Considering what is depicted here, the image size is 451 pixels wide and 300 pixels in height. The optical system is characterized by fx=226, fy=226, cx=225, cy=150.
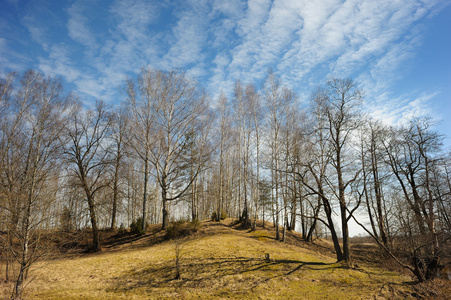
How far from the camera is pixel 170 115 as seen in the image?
17266 mm

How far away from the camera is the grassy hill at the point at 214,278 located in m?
8.12

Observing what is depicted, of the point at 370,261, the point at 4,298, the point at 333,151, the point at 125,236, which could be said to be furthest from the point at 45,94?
the point at 370,261

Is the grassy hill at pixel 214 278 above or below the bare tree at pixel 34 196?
below

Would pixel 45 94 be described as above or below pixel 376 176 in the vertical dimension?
above

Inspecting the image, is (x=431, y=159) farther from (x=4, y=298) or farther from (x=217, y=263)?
(x=4, y=298)

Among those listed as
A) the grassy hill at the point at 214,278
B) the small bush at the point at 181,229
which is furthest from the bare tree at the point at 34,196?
the small bush at the point at 181,229

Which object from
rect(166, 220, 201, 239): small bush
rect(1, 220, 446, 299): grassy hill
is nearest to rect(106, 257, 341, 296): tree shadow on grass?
rect(1, 220, 446, 299): grassy hill

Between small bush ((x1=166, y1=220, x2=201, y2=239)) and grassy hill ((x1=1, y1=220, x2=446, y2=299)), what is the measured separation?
2442mm

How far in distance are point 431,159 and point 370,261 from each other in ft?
26.8

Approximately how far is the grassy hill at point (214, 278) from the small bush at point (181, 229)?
2442 mm

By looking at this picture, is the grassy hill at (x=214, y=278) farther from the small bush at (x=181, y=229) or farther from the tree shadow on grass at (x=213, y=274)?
the small bush at (x=181, y=229)

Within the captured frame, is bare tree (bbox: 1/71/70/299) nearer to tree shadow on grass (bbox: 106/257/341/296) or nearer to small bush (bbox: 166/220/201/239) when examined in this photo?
tree shadow on grass (bbox: 106/257/341/296)

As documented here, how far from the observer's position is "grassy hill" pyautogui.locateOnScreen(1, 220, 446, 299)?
26.6ft

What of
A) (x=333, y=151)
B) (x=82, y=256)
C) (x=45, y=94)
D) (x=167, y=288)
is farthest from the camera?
(x=82, y=256)
